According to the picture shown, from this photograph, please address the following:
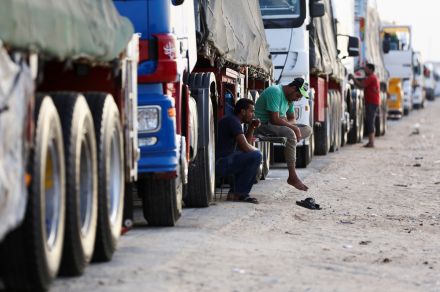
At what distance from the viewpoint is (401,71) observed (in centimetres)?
4694

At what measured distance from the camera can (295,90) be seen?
54.2ft

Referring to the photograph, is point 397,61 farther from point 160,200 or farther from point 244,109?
point 160,200

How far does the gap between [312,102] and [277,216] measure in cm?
943

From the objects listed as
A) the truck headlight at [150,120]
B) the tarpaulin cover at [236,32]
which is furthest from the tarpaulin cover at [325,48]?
the truck headlight at [150,120]

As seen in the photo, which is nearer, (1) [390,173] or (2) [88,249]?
(2) [88,249]

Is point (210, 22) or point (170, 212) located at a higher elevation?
point (210, 22)

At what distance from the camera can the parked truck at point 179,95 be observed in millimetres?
10922

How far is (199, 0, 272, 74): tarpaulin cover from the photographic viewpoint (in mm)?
13758

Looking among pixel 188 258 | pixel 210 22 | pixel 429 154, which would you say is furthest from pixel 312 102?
pixel 188 258

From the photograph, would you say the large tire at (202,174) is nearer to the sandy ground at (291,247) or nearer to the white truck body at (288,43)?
the sandy ground at (291,247)

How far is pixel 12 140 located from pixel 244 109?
8.60m

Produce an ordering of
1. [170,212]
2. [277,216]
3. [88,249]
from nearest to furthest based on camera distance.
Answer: [88,249], [170,212], [277,216]

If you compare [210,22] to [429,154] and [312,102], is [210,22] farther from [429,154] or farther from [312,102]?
[429,154]

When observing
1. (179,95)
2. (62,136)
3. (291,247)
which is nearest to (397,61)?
(179,95)
